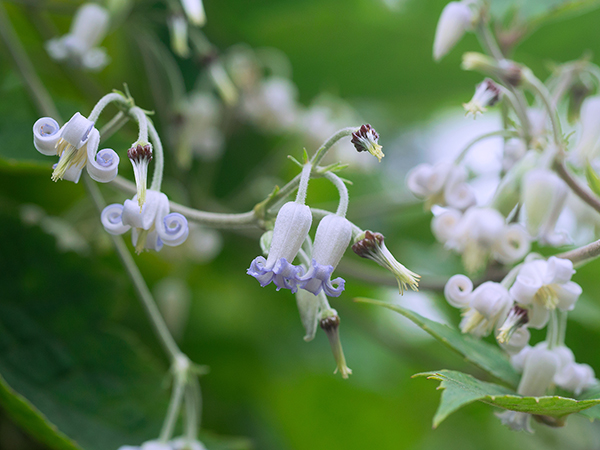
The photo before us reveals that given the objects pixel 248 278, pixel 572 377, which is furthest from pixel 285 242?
pixel 248 278

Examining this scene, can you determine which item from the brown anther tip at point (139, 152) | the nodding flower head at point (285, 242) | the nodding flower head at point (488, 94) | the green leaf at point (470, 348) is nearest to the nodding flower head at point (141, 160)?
the brown anther tip at point (139, 152)

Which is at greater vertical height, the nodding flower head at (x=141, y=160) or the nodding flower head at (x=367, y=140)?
the nodding flower head at (x=367, y=140)

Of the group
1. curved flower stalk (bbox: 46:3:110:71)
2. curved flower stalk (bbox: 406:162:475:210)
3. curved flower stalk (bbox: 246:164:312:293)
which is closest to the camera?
curved flower stalk (bbox: 246:164:312:293)

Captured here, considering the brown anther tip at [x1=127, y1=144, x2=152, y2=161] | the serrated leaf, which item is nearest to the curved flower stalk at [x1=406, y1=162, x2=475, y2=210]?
the serrated leaf

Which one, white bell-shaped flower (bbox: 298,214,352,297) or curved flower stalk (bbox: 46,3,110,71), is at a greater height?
curved flower stalk (bbox: 46,3,110,71)

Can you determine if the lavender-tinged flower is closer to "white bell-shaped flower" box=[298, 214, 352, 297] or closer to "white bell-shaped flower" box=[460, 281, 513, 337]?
"white bell-shaped flower" box=[460, 281, 513, 337]

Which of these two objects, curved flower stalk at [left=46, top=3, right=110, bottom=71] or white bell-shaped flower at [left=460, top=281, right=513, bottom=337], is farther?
curved flower stalk at [left=46, top=3, right=110, bottom=71]

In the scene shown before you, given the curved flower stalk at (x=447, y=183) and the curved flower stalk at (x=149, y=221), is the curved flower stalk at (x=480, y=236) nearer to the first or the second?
the curved flower stalk at (x=447, y=183)
